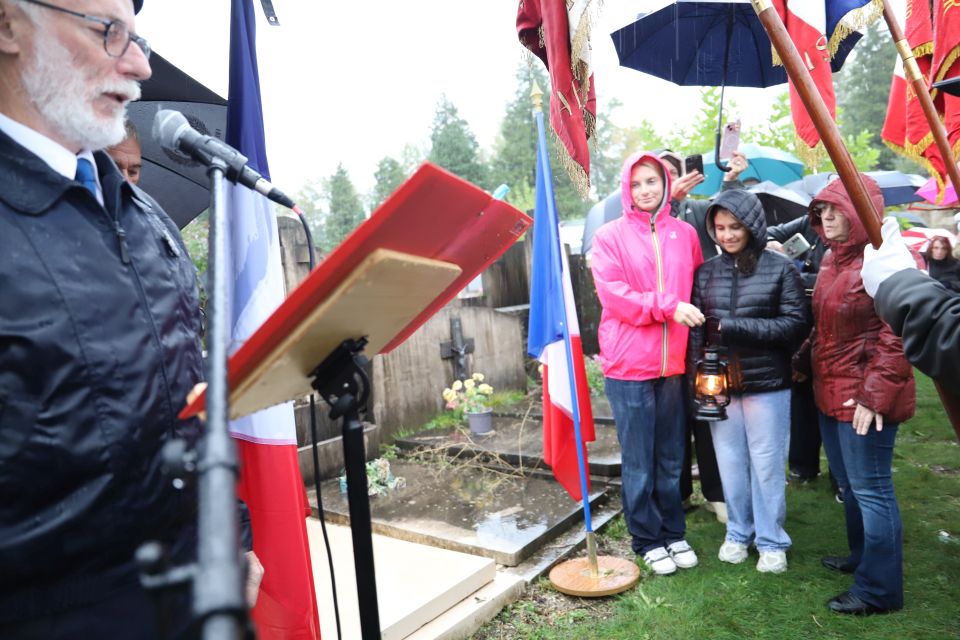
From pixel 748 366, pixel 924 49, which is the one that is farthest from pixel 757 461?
pixel 924 49

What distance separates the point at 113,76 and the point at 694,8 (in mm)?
4081

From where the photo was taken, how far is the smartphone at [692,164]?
4035 millimetres

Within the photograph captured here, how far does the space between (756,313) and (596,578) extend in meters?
1.73

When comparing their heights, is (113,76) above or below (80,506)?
above

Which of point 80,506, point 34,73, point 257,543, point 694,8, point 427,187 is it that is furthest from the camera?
point 694,8

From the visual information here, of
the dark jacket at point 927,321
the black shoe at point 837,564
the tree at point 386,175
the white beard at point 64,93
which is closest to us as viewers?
the white beard at point 64,93

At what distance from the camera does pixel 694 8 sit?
14.0 ft

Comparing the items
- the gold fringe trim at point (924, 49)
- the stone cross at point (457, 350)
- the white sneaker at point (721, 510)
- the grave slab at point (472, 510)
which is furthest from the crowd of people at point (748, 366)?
the stone cross at point (457, 350)

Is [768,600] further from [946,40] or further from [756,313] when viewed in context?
[946,40]

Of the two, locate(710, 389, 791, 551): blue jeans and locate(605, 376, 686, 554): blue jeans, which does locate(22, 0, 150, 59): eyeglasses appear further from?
locate(710, 389, 791, 551): blue jeans

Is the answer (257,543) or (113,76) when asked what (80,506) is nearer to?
(113,76)

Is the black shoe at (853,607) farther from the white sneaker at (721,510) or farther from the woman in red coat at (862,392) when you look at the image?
the white sneaker at (721,510)

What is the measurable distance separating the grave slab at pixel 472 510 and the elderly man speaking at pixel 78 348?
8.38ft

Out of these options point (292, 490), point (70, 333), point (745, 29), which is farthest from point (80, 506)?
point (745, 29)
